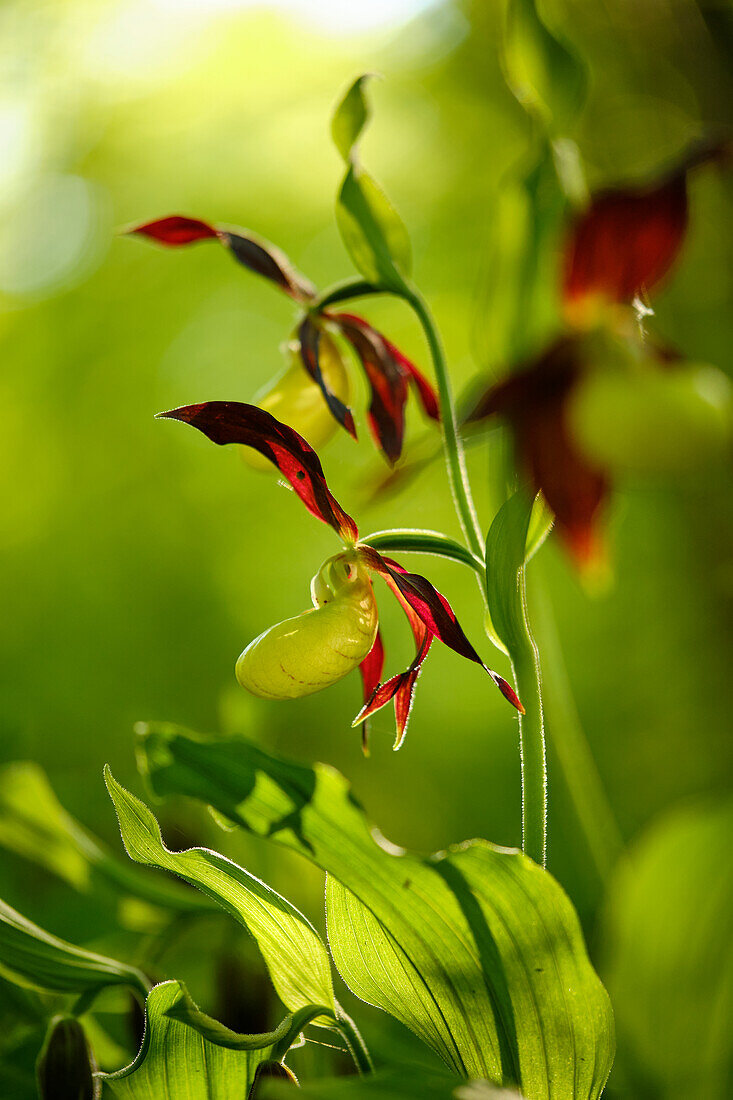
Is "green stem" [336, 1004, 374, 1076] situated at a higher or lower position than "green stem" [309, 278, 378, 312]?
lower

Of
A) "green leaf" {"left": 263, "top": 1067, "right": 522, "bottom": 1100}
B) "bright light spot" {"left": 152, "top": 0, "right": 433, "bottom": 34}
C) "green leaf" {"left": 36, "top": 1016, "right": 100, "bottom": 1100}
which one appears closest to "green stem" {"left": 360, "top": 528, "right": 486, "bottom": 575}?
"green leaf" {"left": 263, "top": 1067, "right": 522, "bottom": 1100}

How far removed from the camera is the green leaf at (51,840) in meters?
0.61

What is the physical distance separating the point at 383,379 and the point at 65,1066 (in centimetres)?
48

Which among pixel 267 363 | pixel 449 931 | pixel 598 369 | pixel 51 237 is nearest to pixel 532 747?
pixel 449 931

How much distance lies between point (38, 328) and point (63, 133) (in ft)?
2.13

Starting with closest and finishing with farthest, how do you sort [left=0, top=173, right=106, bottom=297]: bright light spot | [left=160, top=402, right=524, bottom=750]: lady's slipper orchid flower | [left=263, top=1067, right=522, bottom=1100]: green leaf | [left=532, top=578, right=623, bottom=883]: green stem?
[left=263, top=1067, right=522, bottom=1100]: green leaf
[left=160, top=402, right=524, bottom=750]: lady's slipper orchid flower
[left=532, top=578, right=623, bottom=883]: green stem
[left=0, top=173, right=106, bottom=297]: bright light spot

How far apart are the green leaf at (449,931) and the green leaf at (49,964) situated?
13 cm

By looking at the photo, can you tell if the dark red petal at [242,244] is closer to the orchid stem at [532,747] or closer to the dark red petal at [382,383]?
the dark red petal at [382,383]

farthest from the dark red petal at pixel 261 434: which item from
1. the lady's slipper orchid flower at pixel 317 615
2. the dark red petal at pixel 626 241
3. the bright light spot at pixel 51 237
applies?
the bright light spot at pixel 51 237

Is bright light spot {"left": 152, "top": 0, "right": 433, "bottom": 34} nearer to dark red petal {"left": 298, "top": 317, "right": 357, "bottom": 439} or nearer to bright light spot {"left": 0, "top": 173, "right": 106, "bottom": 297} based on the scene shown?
bright light spot {"left": 0, "top": 173, "right": 106, "bottom": 297}

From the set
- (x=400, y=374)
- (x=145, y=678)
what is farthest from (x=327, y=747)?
(x=400, y=374)

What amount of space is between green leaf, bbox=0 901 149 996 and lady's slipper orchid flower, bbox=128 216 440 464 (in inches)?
14.0

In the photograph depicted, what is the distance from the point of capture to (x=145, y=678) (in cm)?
208

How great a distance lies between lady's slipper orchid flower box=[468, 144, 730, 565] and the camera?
43 centimetres
